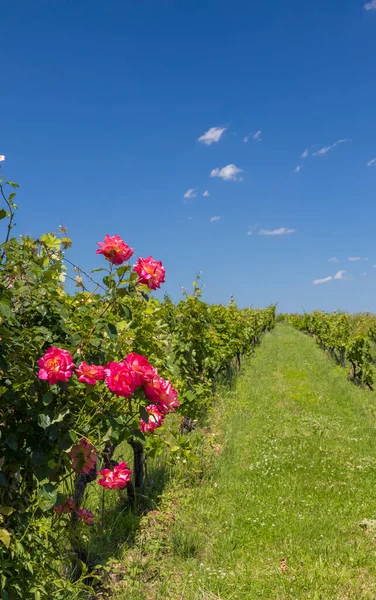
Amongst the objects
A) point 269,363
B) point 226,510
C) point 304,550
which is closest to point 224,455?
point 226,510

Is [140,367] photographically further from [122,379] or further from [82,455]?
[82,455]

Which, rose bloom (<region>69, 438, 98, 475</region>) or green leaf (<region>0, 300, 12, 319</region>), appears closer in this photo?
green leaf (<region>0, 300, 12, 319</region>)

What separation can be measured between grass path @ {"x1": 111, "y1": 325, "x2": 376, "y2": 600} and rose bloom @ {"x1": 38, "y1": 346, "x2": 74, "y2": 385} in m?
2.31

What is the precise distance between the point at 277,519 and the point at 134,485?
1.64 m

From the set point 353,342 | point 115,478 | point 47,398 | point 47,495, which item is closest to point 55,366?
point 47,398

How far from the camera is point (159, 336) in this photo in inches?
209

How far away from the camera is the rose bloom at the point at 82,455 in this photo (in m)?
2.66

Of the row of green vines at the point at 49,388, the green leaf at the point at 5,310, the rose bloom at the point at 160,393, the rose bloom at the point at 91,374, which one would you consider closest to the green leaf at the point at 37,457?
the row of green vines at the point at 49,388

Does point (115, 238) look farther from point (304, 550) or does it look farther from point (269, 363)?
point (269, 363)

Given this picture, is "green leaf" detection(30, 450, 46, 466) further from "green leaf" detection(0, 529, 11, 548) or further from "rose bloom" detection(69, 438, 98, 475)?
"green leaf" detection(0, 529, 11, 548)

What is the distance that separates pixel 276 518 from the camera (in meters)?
5.36

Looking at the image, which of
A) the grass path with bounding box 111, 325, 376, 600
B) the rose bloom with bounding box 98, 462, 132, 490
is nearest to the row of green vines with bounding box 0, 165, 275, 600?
the rose bloom with bounding box 98, 462, 132, 490

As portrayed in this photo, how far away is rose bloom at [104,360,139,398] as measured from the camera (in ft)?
8.14

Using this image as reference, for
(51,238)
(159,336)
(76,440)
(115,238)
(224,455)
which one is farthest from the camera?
(224,455)
